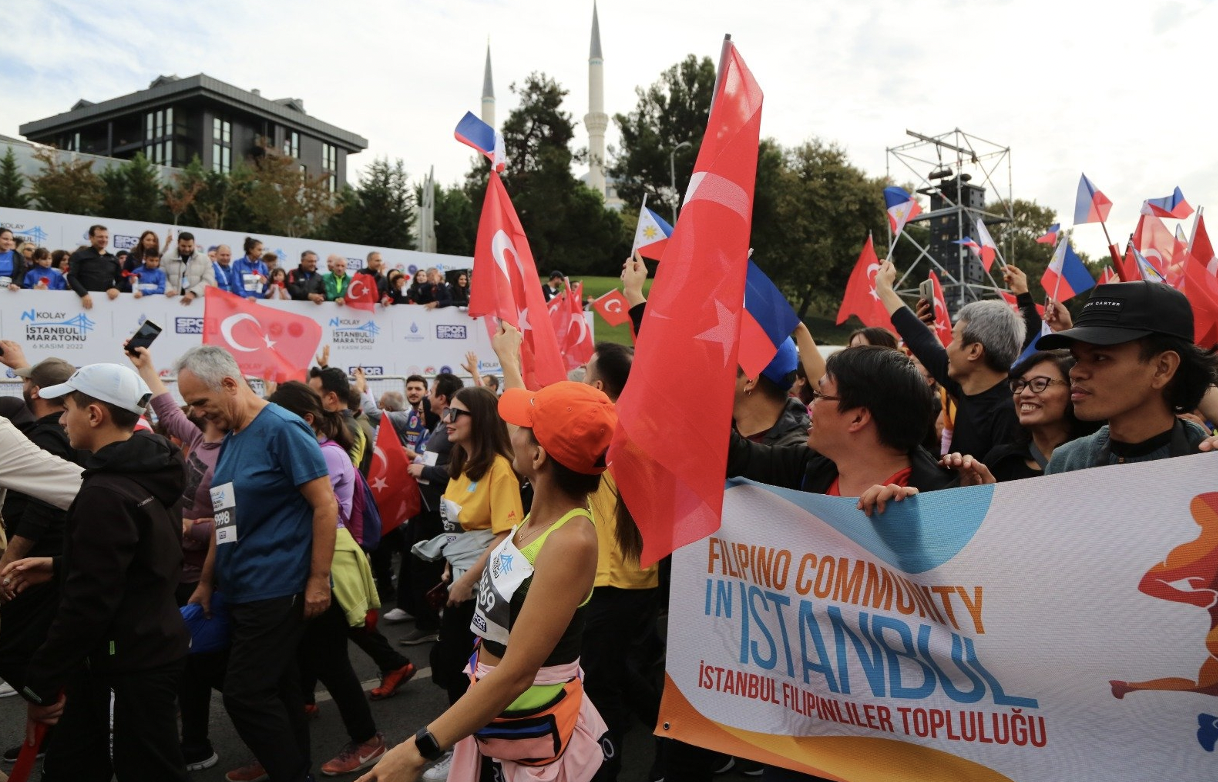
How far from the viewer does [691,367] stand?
7.08ft

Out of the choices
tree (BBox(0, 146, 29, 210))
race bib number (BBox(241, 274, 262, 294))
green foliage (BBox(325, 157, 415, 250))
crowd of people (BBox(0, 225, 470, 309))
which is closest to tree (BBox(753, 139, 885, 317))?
green foliage (BBox(325, 157, 415, 250))

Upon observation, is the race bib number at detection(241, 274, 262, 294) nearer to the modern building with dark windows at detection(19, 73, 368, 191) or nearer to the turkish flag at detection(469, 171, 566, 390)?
the turkish flag at detection(469, 171, 566, 390)

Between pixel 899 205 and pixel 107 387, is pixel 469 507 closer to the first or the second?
pixel 107 387

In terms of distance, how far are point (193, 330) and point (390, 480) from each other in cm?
632

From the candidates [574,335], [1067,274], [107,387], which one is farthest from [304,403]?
[1067,274]

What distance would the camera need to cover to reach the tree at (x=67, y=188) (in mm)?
34062

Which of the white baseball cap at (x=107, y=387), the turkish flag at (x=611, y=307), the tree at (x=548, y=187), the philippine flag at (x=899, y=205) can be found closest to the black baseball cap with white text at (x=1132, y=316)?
the white baseball cap at (x=107, y=387)

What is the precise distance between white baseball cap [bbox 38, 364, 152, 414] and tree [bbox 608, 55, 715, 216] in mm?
40938

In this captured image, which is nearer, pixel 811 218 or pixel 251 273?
pixel 251 273

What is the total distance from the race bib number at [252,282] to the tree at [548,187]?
27645mm

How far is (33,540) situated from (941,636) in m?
3.59

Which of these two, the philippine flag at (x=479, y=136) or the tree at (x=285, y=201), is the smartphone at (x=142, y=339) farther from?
the tree at (x=285, y=201)

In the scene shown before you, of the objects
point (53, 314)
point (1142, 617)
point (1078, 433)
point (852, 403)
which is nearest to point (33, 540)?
point (852, 403)

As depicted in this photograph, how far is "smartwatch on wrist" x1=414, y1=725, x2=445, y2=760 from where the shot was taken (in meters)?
1.99
